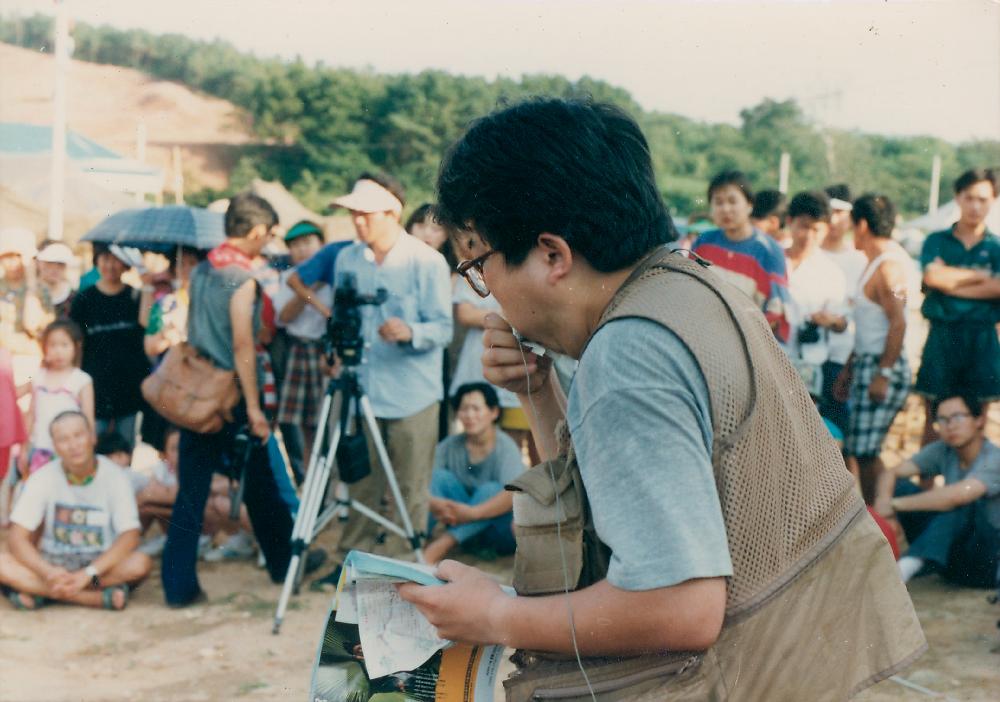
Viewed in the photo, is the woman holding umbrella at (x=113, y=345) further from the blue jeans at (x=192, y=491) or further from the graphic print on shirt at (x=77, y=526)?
the blue jeans at (x=192, y=491)

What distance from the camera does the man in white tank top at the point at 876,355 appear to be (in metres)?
6.04

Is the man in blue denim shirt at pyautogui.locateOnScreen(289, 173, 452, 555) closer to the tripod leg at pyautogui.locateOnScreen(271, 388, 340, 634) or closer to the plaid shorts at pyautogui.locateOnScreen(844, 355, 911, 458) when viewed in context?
the tripod leg at pyautogui.locateOnScreen(271, 388, 340, 634)

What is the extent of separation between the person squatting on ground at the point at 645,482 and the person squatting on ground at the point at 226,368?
3899 mm

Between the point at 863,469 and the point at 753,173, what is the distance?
1369 inches

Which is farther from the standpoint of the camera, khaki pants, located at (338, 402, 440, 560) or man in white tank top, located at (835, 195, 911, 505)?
man in white tank top, located at (835, 195, 911, 505)

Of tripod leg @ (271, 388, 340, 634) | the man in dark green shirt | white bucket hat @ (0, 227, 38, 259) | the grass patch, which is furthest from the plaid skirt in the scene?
the man in dark green shirt

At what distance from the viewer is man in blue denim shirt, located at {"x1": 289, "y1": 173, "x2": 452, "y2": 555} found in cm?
548

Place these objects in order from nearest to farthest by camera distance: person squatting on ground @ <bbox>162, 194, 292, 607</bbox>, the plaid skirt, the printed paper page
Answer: the printed paper page
person squatting on ground @ <bbox>162, 194, 292, 607</bbox>
the plaid skirt

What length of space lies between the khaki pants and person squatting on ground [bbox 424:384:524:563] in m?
0.25

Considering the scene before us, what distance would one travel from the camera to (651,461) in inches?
48.6

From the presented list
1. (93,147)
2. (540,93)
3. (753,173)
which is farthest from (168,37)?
(540,93)

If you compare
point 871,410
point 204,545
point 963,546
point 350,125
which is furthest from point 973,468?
point 350,125

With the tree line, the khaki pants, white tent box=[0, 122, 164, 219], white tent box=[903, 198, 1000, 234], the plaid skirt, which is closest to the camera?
the khaki pants

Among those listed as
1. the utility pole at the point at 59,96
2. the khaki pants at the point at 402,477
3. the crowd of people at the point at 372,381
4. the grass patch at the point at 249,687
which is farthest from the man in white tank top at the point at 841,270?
the utility pole at the point at 59,96
